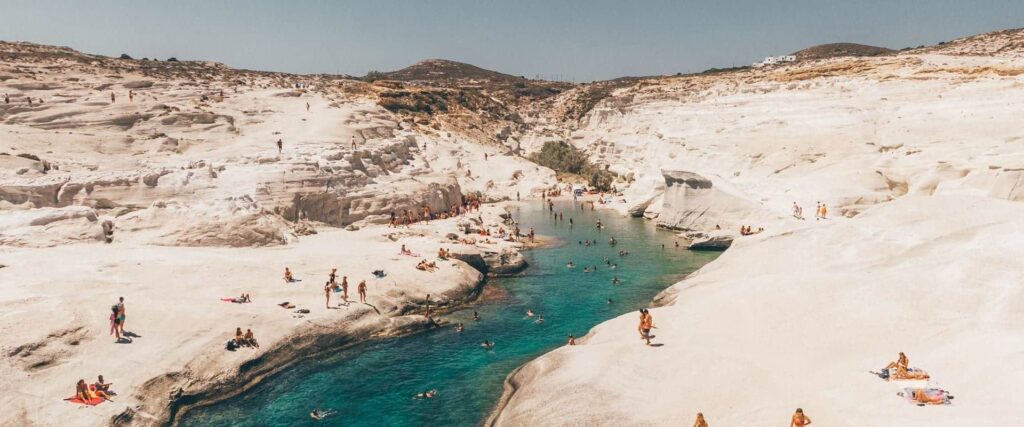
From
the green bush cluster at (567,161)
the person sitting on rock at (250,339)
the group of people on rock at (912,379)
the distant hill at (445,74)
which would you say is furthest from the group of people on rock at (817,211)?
the distant hill at (445,74)

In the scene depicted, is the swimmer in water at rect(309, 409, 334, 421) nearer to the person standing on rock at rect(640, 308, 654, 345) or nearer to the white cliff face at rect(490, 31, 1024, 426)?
the white cliff face at rect(490, 31, 1024, 426)

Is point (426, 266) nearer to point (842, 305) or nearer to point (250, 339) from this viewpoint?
point (250, 339)

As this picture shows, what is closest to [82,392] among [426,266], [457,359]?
[457,359]

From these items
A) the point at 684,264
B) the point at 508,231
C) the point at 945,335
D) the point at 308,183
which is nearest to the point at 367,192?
the point at 308,183

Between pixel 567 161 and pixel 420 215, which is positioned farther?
pixel 567 161

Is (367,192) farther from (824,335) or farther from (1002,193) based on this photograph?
(1002,193)

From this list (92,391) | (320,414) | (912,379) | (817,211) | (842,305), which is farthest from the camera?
(817,211)

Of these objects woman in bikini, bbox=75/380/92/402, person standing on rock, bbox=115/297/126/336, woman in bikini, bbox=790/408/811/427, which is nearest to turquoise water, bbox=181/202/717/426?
woman in bikini, bbox=75/380/92/402
